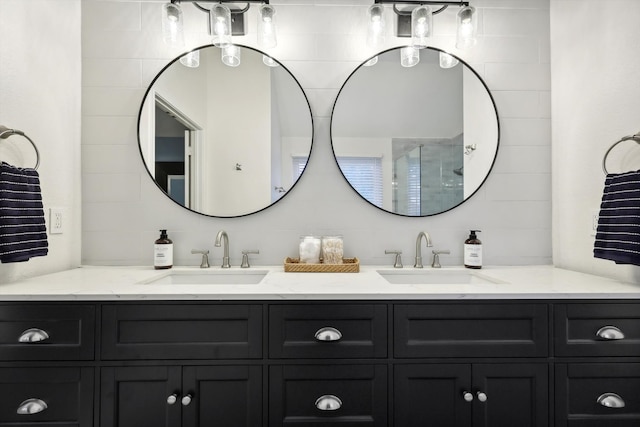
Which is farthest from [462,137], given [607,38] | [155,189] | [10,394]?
[10,394]

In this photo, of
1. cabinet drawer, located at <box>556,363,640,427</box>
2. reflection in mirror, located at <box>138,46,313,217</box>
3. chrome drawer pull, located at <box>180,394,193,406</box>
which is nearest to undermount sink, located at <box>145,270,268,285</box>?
reflection in mirror, located at <box>138,46,313,217</box>

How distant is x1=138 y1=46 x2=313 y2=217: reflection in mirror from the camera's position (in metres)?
1.80

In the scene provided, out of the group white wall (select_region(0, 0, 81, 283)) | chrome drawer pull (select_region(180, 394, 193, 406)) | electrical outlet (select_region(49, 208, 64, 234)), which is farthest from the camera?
electrical outlet (select_region(49, 208, 64, 234))

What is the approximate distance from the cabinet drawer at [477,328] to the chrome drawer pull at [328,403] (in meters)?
0.30

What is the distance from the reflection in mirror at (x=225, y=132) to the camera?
1801 millimetres

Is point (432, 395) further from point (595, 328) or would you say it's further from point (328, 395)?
point (595, 328)

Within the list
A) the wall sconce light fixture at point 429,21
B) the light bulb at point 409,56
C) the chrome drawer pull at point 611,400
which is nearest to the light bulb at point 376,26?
the wall sconce light fixture at point 429,21

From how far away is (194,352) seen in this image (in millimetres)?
1187

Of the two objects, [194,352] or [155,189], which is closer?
[194,352]

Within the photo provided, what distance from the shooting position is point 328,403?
3.87 feet

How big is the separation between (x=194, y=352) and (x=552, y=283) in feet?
4.61

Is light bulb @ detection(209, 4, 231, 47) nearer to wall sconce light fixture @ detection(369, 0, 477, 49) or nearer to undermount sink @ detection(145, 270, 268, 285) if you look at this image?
wall sconce light fixture @ detection(369, 0, 477, 49)

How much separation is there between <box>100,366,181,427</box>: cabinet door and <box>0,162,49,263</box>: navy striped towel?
0.59 m

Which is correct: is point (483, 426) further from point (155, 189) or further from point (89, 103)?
point (89, 103)
